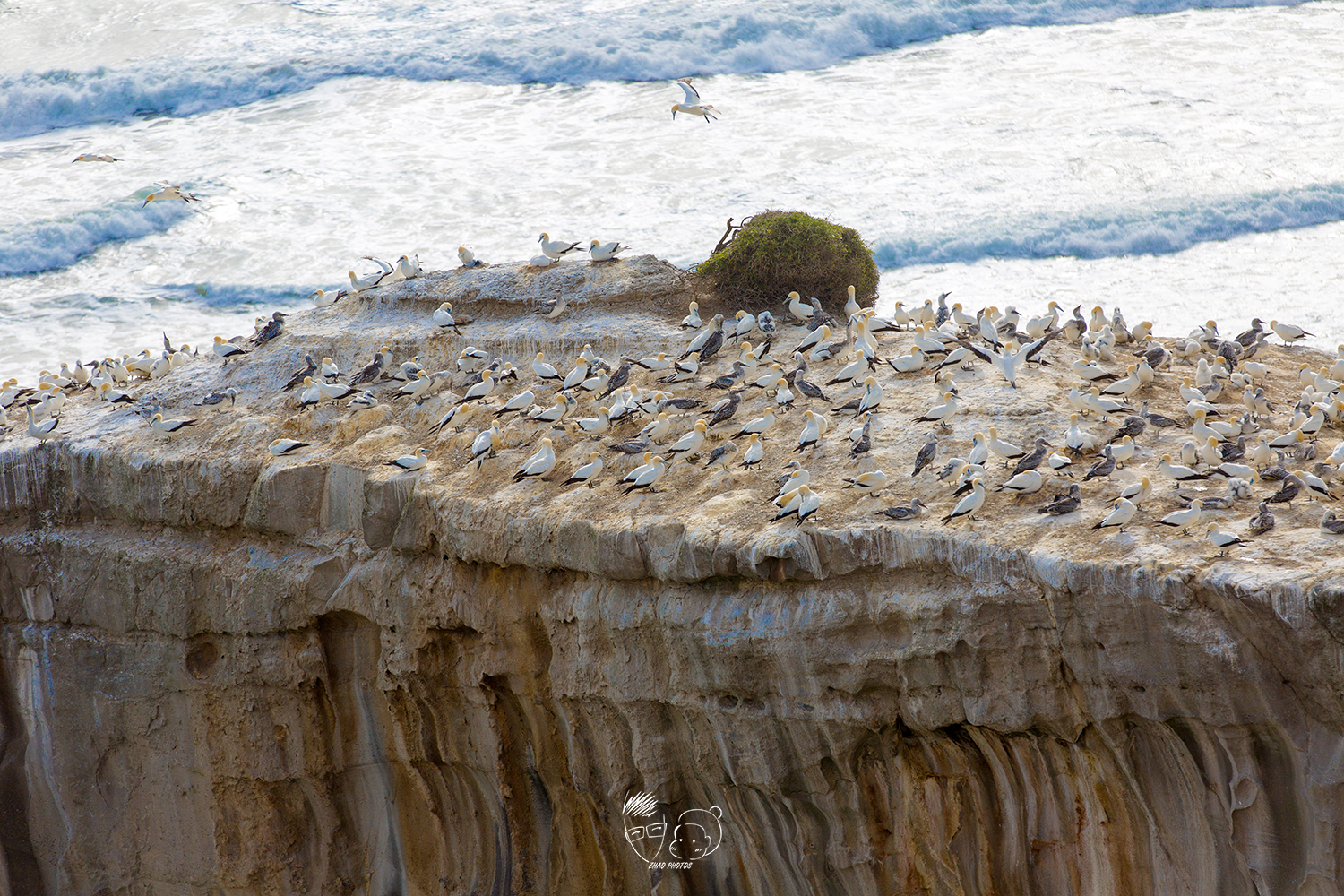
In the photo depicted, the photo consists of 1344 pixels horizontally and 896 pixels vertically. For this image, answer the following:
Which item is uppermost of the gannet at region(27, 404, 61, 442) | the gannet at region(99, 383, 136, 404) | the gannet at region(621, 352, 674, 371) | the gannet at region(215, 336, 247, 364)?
the gannet at region(621, 352, 674, 371)

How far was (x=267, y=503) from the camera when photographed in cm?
1256

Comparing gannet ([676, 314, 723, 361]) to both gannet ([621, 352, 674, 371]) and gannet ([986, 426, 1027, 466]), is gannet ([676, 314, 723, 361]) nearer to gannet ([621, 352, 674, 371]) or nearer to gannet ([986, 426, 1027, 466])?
gannet ([621, 352, 674, 371])

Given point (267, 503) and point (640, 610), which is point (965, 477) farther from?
point (267, 503)

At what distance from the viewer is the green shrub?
1575 centimetres

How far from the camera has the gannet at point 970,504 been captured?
9.32 meters

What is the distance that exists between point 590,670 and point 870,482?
314 centimetres

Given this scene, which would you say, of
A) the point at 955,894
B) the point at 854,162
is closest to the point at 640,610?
the point at 955,894

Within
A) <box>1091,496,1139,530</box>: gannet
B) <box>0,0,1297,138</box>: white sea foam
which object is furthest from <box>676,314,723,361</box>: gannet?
<box>0,0,1297,138</box>: white sea foam

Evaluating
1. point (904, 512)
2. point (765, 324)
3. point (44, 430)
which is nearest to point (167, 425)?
point (44, 430)

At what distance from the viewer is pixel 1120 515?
8883 millimetres

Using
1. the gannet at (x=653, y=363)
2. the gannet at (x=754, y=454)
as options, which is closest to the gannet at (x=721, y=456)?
the gannet at (x=754, y=454)

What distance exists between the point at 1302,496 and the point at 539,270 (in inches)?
402

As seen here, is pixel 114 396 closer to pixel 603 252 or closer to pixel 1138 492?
pixel 603 252

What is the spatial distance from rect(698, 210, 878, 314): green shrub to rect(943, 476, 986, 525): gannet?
6.89 meters
